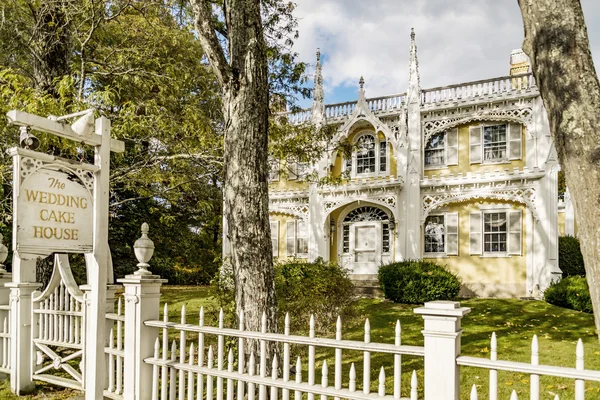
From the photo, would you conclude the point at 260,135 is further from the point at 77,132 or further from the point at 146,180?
the point at 146,180

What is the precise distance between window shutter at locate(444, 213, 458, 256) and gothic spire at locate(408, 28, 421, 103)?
4.60 meters

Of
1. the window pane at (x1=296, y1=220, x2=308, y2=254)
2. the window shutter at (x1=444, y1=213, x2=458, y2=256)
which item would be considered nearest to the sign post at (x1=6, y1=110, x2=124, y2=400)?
the window shutter at (x1=444, y1=213, x2=458, y2=256)

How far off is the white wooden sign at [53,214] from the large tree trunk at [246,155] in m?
1.59

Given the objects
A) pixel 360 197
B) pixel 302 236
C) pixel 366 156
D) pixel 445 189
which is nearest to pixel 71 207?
pixel 360 197

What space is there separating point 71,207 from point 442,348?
320 centimetres

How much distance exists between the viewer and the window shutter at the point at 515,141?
1691 centimetres

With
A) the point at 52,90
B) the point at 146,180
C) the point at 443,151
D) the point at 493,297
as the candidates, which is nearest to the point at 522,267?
the point at 493,297

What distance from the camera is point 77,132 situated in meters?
4.31

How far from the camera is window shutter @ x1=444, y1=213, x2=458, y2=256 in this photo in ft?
58.1

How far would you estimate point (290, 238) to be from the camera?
2117cm

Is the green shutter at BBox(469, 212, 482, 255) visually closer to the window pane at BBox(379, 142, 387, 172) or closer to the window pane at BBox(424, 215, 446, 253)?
the window pane at BBox(424, 215, 446, 253)

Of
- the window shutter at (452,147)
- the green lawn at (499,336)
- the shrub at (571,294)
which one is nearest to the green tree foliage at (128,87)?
the green lawn at (499,336)

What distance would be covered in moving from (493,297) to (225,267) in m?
12.8

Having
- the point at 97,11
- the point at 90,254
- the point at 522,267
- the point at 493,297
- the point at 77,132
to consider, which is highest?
the point at 97,11
